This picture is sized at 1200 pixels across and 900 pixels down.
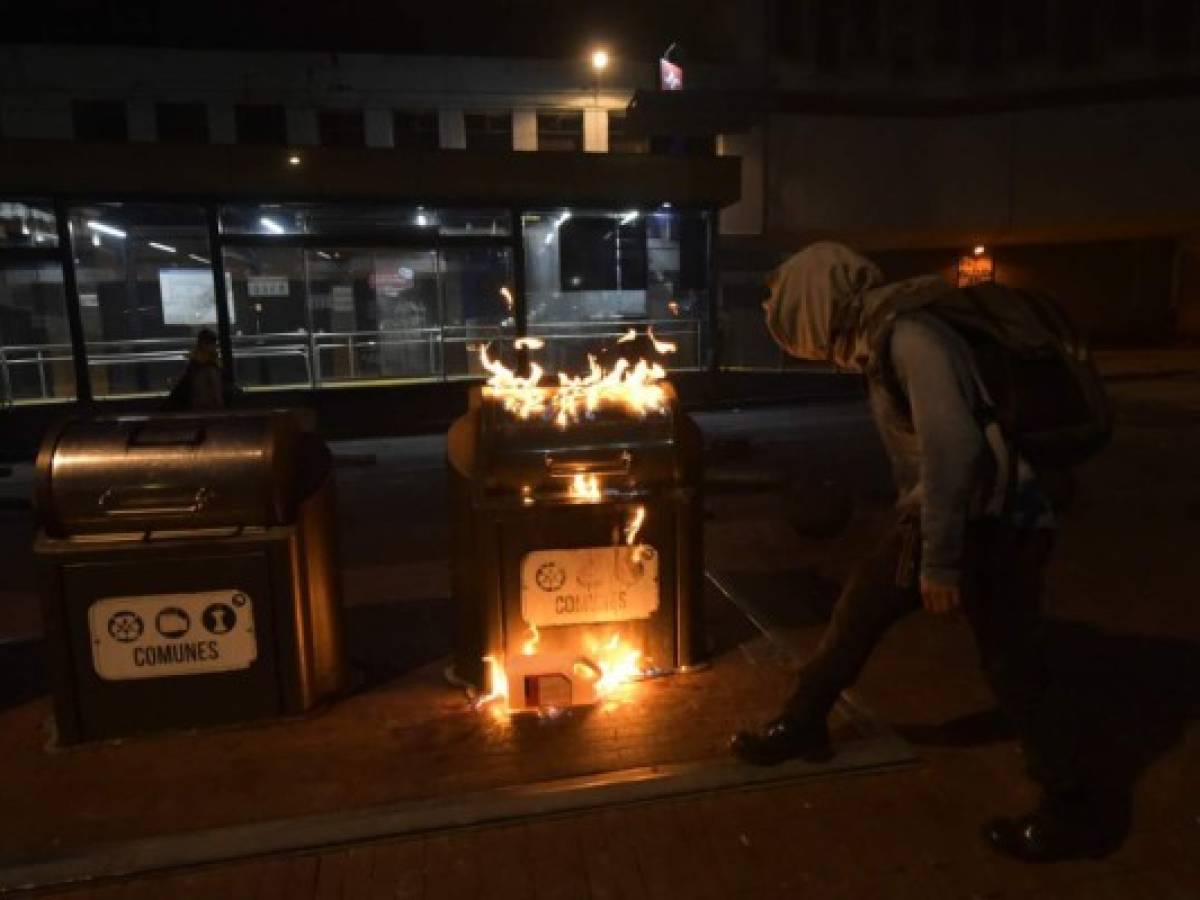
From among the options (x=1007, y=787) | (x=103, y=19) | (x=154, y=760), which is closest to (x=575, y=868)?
(x=1007, y=787)

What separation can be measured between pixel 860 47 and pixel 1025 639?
78.5 feet

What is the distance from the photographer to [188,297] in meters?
17.1

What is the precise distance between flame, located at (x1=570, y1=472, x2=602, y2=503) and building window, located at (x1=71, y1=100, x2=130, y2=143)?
2381 cm

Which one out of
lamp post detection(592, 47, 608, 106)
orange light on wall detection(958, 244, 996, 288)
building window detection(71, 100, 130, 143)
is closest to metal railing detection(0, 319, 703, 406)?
lamp post detection(592, 47, 608, 106)

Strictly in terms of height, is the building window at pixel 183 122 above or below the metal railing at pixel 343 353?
above

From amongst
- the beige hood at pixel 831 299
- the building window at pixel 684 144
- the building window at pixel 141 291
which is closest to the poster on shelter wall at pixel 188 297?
the building window at pixel 141 291

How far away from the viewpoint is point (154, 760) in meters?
3.46

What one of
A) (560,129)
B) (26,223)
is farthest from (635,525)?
(560,129)

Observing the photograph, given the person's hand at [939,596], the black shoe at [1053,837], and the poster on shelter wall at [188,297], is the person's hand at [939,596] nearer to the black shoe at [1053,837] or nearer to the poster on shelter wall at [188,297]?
the black shoe at [1053,837]

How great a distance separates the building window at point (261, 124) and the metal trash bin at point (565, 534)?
23.0m

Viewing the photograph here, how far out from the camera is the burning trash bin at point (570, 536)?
3.71 m

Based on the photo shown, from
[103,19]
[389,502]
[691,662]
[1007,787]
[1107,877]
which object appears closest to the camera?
[1107,877]

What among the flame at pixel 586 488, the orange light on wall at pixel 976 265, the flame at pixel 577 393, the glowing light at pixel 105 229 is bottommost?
the flame at pixel 586 488

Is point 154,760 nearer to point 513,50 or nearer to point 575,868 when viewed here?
point 575,868
